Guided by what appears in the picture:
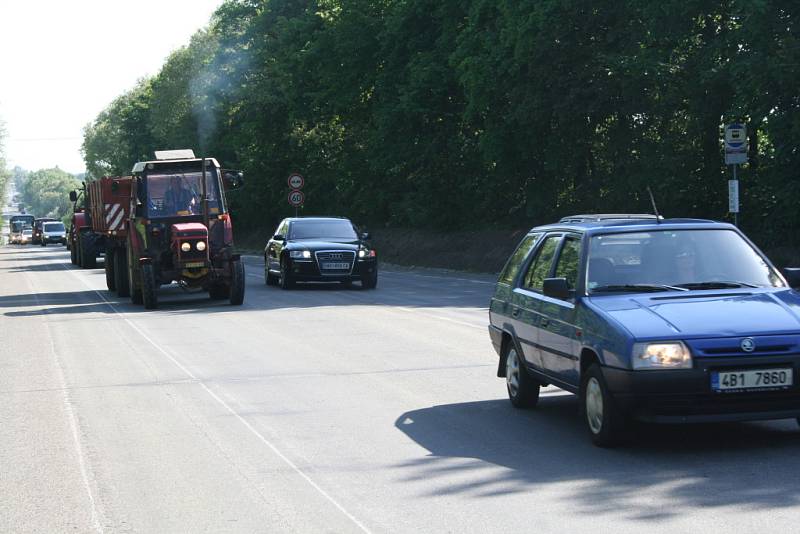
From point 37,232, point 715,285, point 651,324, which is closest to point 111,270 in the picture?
point 715,285

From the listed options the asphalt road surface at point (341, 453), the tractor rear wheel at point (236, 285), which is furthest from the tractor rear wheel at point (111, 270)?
the asphalt road surface at point (341, 453)

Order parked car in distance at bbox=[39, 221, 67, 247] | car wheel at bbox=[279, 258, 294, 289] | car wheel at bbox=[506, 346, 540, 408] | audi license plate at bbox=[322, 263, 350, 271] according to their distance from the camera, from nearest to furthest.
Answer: car wheel at bbox=[506, 346, 540, 408], audi license plate at bbox=[322, 263, 350, 271], car wheel at bbox=[279, 258, 294, 289], parked car in distance at bbox=[39, 221, 67, 247]

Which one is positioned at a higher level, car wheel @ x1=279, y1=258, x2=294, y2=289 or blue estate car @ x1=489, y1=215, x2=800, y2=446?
blue estate car @ x1=489, y1=215, x2=800, y2=446

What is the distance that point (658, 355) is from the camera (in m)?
7.68

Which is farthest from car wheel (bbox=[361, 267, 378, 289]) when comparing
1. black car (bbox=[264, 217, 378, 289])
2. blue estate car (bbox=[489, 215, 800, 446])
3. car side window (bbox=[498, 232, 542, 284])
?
blue estate car (bbox=[489, 215, 800, 446])

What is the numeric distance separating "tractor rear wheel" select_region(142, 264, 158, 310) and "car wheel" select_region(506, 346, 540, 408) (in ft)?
44.9

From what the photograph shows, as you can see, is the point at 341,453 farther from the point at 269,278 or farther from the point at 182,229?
the point at 269,278

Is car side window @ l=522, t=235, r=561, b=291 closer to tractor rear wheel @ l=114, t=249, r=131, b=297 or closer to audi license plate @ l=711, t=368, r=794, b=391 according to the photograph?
audi license plate @ l=711, t=368, r=794, b=391

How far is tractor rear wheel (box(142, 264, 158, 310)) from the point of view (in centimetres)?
2281

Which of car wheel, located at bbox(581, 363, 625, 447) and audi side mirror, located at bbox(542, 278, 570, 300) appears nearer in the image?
car wheel, located at bbox(581, 363, 625, 447)

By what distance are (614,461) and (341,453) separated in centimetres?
181

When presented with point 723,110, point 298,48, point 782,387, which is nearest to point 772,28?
point 723,110

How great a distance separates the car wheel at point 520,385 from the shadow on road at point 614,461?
0.50ft

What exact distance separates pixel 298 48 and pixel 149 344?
40.2m
